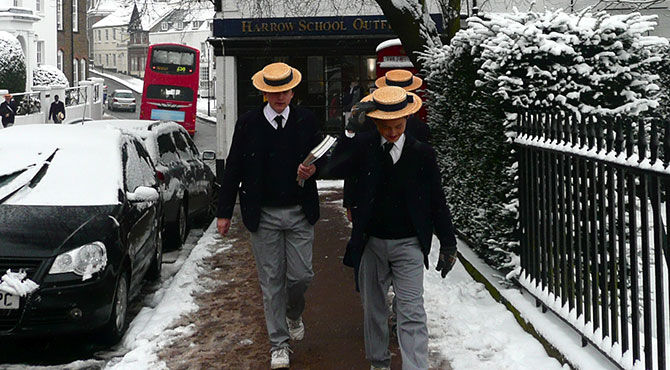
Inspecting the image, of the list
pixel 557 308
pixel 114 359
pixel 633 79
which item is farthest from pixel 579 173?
pixel 114 359

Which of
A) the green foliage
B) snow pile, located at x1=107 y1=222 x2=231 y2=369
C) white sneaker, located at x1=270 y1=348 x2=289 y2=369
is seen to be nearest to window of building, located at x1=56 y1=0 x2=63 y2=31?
snow pile, located at x1=107 y1=222 x2=231 y2=369

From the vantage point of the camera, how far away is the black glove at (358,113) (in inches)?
179

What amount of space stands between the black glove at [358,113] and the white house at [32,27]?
4033cm

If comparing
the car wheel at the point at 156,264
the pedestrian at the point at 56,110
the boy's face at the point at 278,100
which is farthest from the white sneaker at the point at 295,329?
the pedestrian at the point at 56,110

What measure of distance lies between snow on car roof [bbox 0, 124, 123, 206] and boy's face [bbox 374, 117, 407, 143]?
8.55 feet

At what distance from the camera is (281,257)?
5375 millimetres

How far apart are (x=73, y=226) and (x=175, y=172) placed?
4.25m

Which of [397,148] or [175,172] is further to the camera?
[175,172]

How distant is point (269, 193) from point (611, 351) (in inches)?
93.4

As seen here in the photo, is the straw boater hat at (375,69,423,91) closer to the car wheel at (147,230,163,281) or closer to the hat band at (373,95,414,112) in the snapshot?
the hat band at (373,95,414,112)

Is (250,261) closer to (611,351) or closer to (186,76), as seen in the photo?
(611,351)

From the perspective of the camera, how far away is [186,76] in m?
33.8

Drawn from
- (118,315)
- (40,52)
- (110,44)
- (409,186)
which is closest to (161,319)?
(118,315)

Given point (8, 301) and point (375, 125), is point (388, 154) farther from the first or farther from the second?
point (8, 301)
